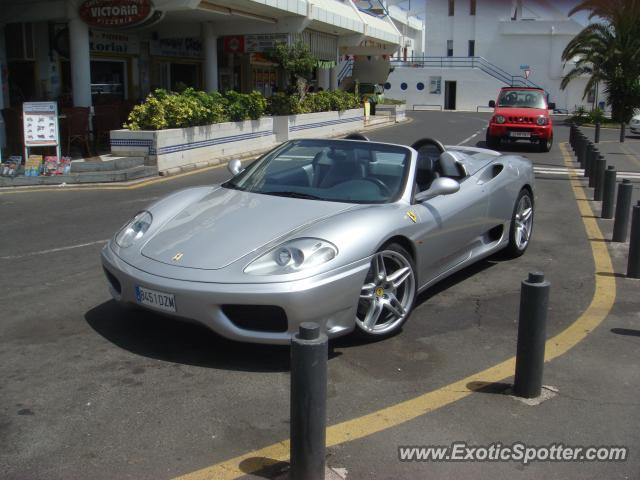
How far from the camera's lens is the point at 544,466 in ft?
10.7

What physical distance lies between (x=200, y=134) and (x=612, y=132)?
2174 cm

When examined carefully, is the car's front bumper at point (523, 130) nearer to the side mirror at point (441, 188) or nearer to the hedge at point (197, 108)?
the hedge at point (197, 108)

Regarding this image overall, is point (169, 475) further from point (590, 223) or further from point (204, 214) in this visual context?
point (590, 223)

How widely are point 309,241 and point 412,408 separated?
120cm

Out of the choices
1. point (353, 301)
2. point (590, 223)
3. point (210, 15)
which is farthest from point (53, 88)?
point (353, 301)

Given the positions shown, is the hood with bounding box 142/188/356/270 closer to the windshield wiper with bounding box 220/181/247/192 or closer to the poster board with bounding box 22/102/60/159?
the windshield wiper with bounding box 220/181/247/192

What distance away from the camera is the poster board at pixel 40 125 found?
41.3ft

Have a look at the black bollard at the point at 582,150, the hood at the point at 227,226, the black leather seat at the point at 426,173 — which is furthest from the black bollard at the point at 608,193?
the black bollard at the point at 582,150

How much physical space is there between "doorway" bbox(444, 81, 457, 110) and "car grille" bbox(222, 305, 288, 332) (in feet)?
185

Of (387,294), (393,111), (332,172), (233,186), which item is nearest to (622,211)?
(332,172)

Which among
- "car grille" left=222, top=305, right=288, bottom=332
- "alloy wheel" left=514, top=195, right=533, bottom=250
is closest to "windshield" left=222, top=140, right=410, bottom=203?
"car grille" left=222, top=305, right=288, bottom=332

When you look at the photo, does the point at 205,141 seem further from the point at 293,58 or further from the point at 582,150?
the point at 582,150

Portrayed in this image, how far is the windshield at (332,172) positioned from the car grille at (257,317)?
1283mm

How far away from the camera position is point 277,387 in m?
4.03
